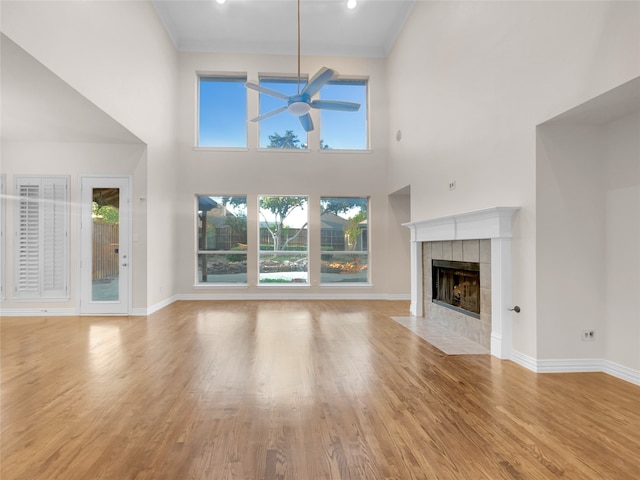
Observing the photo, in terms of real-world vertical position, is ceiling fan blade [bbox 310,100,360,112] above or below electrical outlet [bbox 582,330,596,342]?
above

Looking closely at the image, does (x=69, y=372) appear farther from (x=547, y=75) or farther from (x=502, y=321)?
(x=547, y=75)

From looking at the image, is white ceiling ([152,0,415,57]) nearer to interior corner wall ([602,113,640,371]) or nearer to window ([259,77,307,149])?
window ([259,77,307,149])

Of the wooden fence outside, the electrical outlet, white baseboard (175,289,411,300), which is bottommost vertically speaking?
white baseboard (175,289,411,300)

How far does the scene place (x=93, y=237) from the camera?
6039 mm

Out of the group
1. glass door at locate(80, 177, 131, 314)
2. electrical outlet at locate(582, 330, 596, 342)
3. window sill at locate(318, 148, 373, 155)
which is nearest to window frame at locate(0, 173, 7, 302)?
glass door at locate(80, 177, 131, 314)

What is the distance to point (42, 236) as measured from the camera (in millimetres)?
5945

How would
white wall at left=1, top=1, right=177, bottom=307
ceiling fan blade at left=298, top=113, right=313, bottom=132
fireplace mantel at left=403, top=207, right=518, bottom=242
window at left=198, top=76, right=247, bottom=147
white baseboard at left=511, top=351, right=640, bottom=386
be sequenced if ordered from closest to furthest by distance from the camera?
1. white baseboard at left=511, top=351, right=640, bottom=386
2. white wall at left=1, top=1, right=177, bottom=307
3. fireplace mantel at left=403, top=207, right=518, bottom=242
4. ceiling fan blade at left=298, top=113, right=313, bottom=132
5. window at left=198, top=76, right=247, bottom=147

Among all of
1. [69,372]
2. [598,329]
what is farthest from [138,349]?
[598,329]

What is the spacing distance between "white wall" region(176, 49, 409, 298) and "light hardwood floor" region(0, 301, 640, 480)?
362 cm

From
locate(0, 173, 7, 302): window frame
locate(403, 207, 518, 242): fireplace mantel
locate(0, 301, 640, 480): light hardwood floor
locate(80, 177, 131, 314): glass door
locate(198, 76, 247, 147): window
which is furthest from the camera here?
locate(198, 76, 247, 147): window

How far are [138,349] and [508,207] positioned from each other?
4.22m

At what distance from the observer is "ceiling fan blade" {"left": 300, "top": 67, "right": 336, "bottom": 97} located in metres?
4.27

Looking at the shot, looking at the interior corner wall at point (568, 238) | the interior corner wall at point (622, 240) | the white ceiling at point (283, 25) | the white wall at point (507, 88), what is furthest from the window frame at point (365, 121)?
the interior corner wall at point (622, 240)

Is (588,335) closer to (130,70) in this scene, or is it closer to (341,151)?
(341,151)
